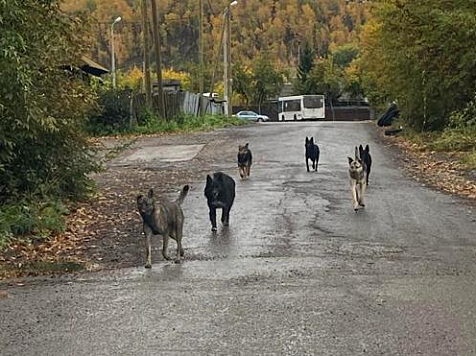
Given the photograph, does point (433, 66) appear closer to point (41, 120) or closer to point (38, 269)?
point (41, 120)

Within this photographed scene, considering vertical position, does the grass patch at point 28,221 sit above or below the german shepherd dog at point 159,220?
below

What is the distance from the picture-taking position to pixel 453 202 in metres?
14.3

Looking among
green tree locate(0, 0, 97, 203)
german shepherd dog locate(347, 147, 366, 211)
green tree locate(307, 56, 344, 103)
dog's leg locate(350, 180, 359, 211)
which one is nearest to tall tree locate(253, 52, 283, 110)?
green tree locate(307, 56, 344, 103)

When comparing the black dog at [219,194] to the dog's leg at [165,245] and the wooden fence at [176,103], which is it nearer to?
the dog's leg at [165,245]

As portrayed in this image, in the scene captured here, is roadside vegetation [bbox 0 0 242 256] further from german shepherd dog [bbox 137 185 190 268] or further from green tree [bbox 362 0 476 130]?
green tree [bbox 362 0 476 130]

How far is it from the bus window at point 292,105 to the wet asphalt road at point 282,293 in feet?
209

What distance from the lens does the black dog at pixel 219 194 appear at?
11.3m

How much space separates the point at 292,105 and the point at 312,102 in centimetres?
195

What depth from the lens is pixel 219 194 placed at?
37.4ft

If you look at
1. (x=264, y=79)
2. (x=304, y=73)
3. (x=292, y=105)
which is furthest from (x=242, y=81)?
(x=304, y=73)

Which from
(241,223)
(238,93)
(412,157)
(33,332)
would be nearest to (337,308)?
(33,332)

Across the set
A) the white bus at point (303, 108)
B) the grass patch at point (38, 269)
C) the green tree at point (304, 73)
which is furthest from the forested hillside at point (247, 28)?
the grass patch at point (38, 269)

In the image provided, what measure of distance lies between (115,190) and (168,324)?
1015 cm

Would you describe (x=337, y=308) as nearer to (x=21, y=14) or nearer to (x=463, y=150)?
(x=21, y=14)
